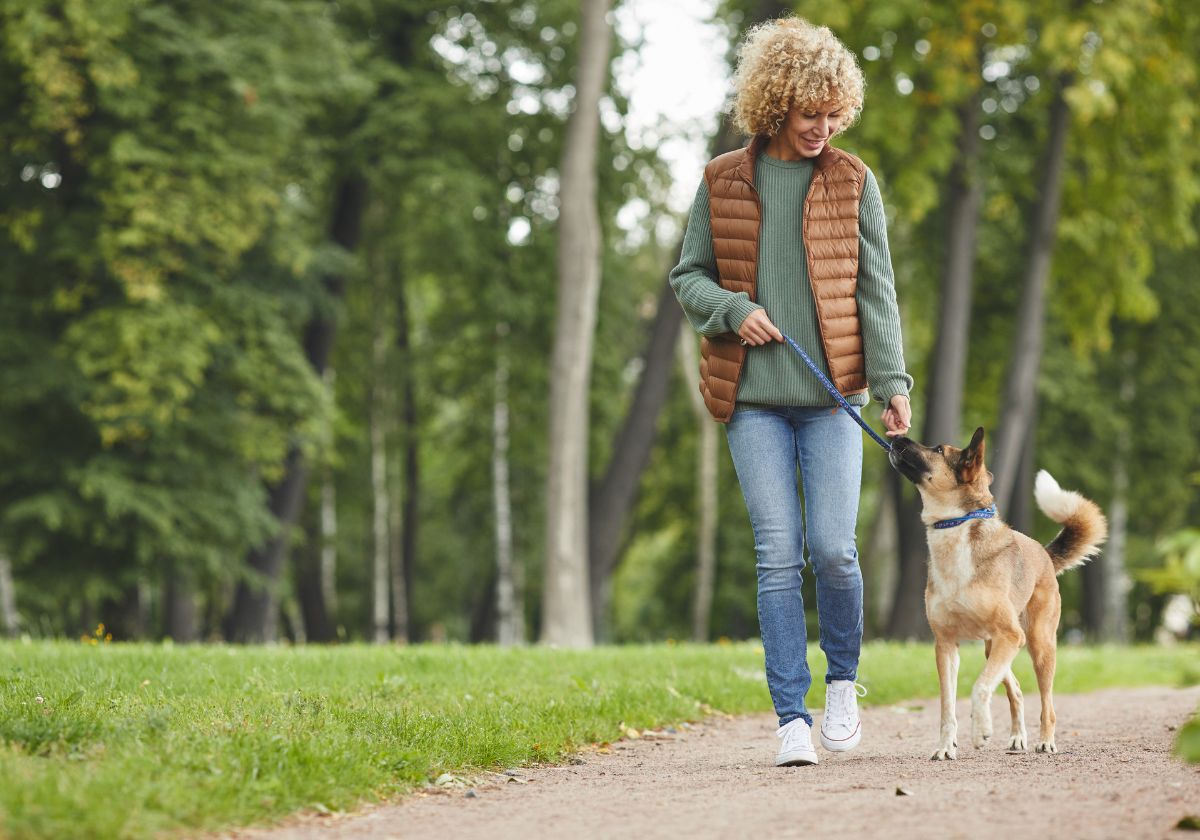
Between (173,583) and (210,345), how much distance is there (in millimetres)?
2932

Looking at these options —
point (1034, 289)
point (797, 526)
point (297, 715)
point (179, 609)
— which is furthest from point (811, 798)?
point (179, 609)

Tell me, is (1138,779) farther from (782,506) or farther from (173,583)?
(173,583)

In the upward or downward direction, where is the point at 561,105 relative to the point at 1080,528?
upward

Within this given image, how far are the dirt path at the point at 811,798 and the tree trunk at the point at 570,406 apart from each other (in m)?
7.86

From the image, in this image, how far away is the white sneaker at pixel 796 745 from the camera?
5.65m

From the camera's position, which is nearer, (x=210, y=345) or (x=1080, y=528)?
(x=1080, y=528)

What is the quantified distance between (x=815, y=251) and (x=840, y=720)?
189 cm

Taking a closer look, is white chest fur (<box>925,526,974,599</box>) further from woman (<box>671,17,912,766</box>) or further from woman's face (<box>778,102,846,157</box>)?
woman's face (<box>778,102,846,157</box>)

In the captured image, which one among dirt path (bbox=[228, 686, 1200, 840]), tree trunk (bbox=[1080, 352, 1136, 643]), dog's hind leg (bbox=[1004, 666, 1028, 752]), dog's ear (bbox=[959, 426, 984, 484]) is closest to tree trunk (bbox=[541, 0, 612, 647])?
dirt path (bbox=[228, 686, 1200, 840])

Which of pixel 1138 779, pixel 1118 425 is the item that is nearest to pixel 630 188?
pixel 1118 425

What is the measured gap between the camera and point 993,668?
229 inches

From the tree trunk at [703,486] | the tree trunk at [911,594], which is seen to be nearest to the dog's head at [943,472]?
the tree trunk at [911,594]

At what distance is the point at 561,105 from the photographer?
773 inches

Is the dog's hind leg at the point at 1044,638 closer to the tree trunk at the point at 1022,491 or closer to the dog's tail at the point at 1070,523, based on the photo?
the dog's tail at the point at 1070,523
